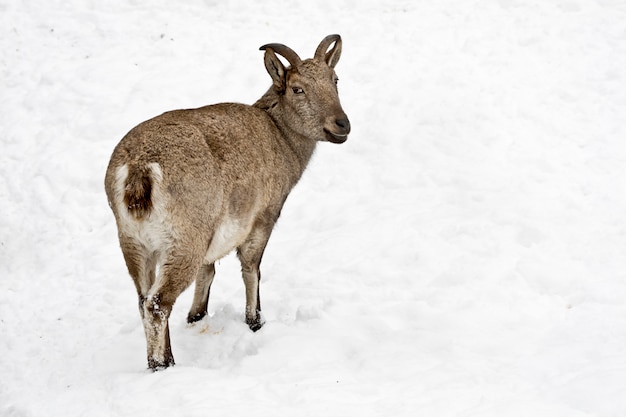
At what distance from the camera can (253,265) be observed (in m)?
8.23

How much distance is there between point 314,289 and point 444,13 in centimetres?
794

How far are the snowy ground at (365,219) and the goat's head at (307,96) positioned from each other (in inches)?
73.3

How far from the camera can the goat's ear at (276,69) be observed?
8.50 metres

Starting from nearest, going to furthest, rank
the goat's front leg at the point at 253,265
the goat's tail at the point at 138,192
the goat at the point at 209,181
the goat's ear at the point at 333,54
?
the goat's tail at the point at 138,192, the goat at the point at 209,181, the goat's front leg at the point at 253,265, the goat's ear at the point at 333,54

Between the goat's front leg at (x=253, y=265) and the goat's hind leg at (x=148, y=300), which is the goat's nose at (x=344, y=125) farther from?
the goat's hind leg at (x=148, y=300)

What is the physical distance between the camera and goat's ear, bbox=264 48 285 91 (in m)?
8.50

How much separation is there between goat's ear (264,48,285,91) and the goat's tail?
8.82 feet

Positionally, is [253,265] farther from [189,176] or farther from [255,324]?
[189,176]

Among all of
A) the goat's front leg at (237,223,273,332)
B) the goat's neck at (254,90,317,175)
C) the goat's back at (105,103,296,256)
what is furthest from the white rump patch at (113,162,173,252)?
the goat's neck at (254,90,317,175)

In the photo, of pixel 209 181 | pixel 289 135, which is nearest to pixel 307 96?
pixel 289 135

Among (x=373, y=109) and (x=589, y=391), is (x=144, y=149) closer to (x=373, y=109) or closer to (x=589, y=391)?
(x=589, y=391)

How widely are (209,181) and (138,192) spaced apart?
78cm

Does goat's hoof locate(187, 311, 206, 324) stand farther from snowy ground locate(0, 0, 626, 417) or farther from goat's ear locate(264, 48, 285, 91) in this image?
goat's ear locate(264, 48, 285, 91)

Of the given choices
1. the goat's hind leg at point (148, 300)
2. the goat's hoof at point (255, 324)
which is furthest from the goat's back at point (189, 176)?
the goat's hoof at point (255, 324)
